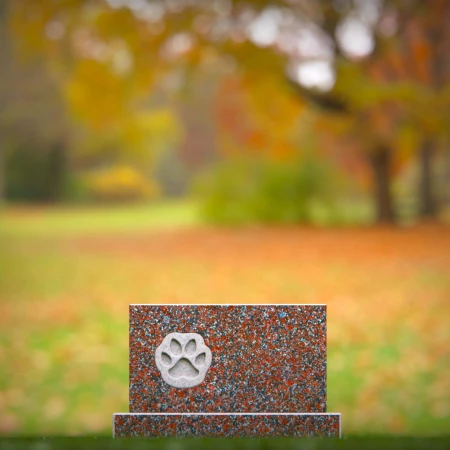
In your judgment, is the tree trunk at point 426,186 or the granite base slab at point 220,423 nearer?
the granite base slab at point 220,423

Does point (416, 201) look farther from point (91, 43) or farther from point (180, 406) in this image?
point (180, 406)

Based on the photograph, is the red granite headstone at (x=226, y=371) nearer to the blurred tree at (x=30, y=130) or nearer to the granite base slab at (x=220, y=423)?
the granite base slab at (x=220, y=423)

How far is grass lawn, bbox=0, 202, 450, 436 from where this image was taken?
23.9 feet

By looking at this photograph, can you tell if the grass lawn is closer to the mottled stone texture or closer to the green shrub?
the green shrub

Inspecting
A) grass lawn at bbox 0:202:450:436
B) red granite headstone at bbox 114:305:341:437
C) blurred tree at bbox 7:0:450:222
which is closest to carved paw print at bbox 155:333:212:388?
red granite headstone at bbox 114:305:341:437

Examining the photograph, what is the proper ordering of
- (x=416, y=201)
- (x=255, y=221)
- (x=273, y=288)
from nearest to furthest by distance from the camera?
1. (x=273, y=288)
2. (x=255, y=221)
3. (x=416, y=201)

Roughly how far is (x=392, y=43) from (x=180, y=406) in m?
21.3

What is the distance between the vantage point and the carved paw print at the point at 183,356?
4789mm

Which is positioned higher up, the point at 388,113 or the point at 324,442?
the point at 388,113

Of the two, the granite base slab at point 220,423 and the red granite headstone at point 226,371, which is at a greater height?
the red granite headstone at point 226,371

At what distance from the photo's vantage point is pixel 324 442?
14.8ft

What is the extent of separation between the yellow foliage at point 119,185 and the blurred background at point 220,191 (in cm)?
10

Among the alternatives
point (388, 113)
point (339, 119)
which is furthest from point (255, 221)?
point (388, 113)

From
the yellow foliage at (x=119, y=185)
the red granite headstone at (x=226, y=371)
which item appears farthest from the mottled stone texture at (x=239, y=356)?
the yellow foliage at (x=119, y=185)
